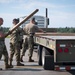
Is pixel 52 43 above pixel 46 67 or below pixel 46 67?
above

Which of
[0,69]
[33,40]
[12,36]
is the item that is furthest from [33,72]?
[33,40]

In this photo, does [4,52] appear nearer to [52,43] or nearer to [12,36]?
[12,36]

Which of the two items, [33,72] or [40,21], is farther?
[40,21]

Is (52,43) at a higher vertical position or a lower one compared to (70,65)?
higher

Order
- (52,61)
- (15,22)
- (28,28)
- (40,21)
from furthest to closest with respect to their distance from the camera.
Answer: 1. (40,21)
2. (28,28)
3. (15,22)
4. (52,61)

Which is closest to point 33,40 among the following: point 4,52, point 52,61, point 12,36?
point 12,36

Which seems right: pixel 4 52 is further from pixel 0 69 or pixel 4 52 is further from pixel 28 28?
pixel 28 28

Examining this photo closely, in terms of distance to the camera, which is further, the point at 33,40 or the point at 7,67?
the point at 33,40

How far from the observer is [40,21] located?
29.7 m

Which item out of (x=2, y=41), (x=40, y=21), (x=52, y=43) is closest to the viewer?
(x=52, y=43)

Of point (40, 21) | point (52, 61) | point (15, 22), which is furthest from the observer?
point (40, 21)

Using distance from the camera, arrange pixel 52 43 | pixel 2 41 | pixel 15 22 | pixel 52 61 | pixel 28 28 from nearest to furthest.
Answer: pixel 52 43, pixel 52 61, pixel 2 41, pixel 15 22, pixel 28 28

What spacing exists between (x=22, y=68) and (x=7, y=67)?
0.55m

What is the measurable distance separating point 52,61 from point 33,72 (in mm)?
943
